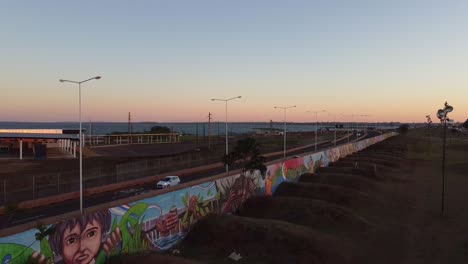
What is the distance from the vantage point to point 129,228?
74.8ft

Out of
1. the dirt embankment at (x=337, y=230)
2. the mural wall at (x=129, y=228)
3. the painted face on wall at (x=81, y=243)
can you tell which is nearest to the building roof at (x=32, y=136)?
the dirt embankment at (x=337, y=230)

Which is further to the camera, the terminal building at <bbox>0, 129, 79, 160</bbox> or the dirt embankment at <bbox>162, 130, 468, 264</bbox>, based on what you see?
the terminal building at <bbox>0, 129, 79, 160</bbox>

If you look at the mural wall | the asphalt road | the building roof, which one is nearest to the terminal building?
the building roof

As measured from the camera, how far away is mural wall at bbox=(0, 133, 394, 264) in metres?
17.5

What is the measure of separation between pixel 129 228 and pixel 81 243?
11.2 ft

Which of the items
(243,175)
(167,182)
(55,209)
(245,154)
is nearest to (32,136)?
(167,182)

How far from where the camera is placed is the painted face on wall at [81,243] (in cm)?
1898

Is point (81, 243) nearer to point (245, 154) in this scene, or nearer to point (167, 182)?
point (245, 154)

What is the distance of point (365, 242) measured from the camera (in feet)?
91.7

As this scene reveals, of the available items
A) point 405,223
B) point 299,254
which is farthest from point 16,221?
point 405,223

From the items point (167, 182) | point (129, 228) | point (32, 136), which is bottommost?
point (167, 182)

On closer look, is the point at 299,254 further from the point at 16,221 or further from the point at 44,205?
the point at 44,205

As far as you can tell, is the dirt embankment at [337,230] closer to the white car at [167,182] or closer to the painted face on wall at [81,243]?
the painted face on wall at [81,243]

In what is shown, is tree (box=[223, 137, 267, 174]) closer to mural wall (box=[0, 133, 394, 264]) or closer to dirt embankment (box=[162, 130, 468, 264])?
mural wall (box=[0, 133, 394, 264])
